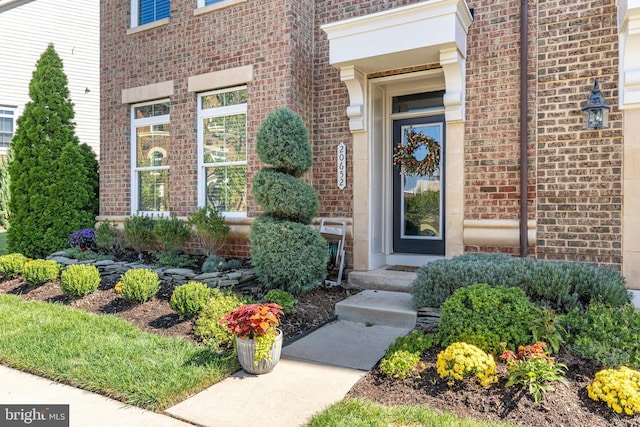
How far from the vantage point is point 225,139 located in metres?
7.30

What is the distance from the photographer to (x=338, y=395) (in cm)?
322

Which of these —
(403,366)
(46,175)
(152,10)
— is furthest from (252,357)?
(152,10)

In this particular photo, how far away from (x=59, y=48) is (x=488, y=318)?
18.4 metres

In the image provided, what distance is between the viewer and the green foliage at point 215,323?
13.8ft

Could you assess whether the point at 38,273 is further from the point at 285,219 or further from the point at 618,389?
the point at 618,389

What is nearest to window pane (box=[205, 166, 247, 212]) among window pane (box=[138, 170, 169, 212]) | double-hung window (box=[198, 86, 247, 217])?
double-hung window (box=[198, 86, 247, 217])

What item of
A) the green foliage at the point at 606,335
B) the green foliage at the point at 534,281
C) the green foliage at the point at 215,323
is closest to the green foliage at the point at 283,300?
the green foliage at the point at 215,323

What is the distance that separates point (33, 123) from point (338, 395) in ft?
27.4

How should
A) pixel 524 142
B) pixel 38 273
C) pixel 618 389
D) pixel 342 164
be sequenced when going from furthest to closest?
pixel 342 164 < pixel 38 273 < pixel 524 142 < pixel 618 389

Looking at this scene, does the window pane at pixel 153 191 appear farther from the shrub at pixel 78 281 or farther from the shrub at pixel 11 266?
the shrub at pixel 78 281

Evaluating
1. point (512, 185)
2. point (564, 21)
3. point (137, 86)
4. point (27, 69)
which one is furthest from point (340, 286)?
point (27, 69)

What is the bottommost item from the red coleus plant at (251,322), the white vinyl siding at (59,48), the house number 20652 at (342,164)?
the red coleus plant at (251,322)

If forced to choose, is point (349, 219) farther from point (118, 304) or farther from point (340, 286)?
point (118, 304)

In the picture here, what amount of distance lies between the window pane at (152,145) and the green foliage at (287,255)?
3349mm
